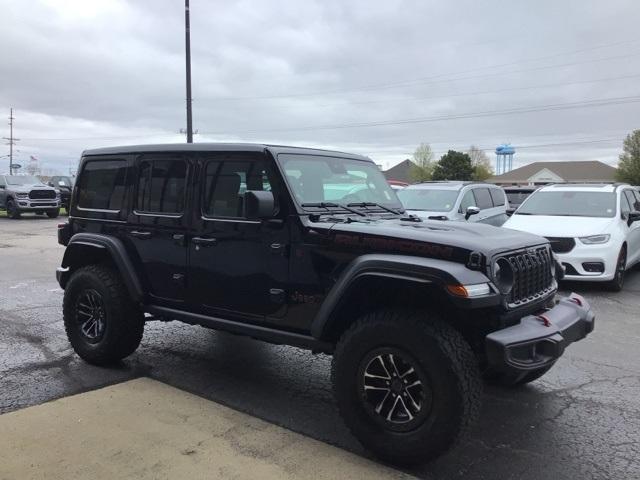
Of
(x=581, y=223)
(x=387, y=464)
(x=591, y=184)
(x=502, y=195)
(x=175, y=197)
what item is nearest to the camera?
(x=387, y=464)

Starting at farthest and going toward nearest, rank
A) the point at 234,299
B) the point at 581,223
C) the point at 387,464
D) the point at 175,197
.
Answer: the point at 581,223
the point at 175,197
the point at 234,299
the point at 387,464

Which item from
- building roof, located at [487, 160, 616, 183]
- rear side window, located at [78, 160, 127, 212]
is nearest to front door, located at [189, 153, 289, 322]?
rear side window, located at [78, 160, 127, 212]

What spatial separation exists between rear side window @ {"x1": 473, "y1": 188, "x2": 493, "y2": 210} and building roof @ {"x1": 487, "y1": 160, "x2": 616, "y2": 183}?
6059 centimetres

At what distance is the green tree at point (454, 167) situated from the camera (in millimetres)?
54175

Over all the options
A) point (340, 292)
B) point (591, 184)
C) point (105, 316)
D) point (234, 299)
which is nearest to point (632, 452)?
point (340, 292)

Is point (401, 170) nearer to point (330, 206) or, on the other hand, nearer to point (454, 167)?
point (454, 167)

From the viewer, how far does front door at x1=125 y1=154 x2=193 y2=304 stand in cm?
450

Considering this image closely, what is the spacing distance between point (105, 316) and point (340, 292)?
2.44 meters

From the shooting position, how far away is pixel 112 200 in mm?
5020

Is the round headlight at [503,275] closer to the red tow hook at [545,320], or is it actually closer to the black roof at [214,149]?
the red tow hook at [545,320]

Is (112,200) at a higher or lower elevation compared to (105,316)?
higher

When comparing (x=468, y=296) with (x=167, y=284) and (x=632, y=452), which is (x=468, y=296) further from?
(x=167, y=284)

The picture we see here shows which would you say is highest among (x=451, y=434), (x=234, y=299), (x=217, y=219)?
(x=217, y=219)

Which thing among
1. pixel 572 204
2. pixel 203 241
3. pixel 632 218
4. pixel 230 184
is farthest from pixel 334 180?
pixel 632 218
